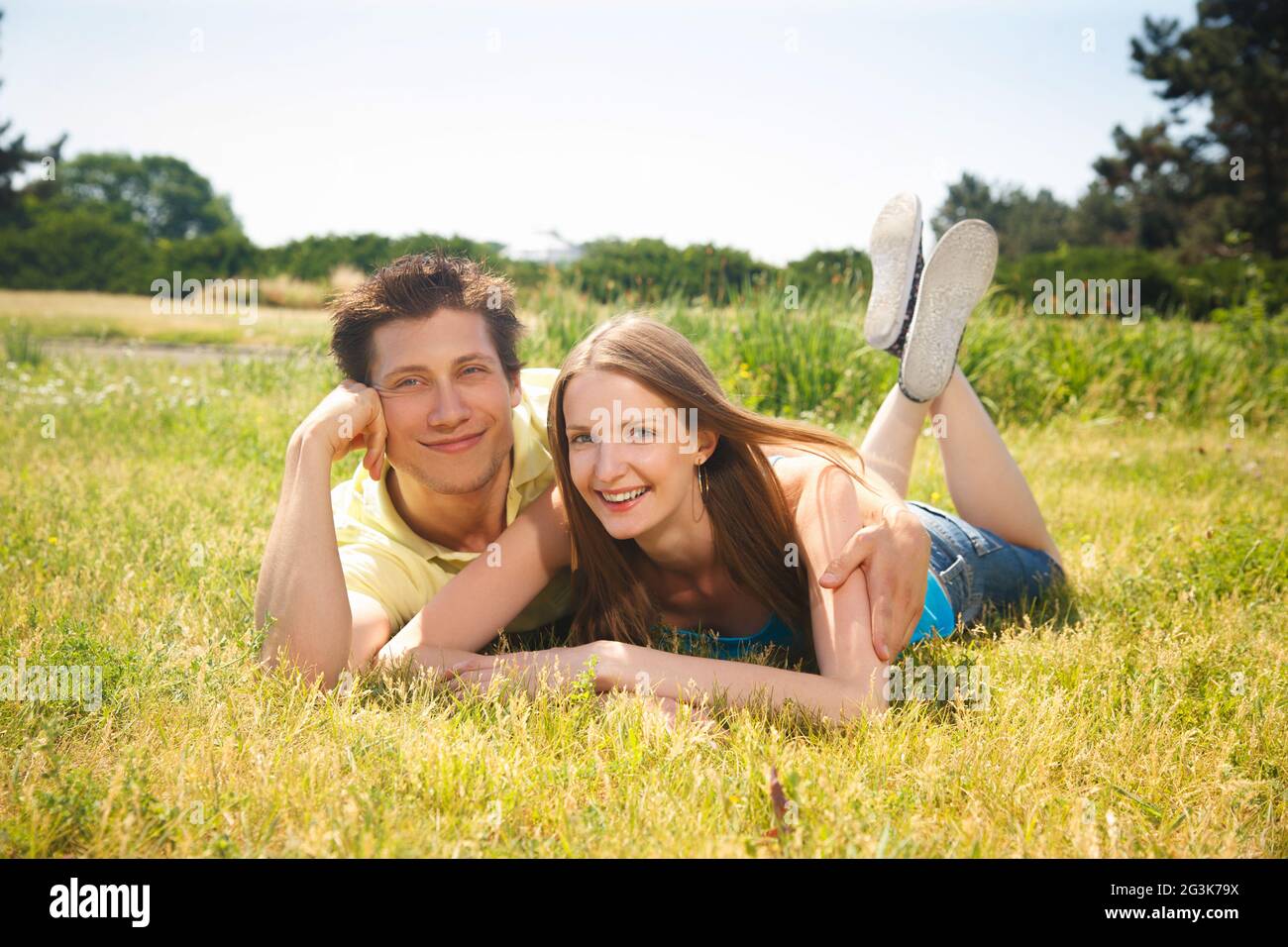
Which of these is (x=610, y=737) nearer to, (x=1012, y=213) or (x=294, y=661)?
(x=294, y=661)

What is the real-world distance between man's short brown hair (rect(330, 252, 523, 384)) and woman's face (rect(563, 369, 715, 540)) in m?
0.70

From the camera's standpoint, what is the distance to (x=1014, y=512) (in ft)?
13.5

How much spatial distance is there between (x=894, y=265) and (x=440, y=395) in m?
2.27

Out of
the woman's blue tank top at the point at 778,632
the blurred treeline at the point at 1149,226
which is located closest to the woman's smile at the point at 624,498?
the woman's blue tank top at the point at 778,632

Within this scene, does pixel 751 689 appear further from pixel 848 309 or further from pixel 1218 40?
pixel 1218 40

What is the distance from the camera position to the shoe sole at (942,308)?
417 cm

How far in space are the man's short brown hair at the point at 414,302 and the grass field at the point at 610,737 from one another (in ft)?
3.67

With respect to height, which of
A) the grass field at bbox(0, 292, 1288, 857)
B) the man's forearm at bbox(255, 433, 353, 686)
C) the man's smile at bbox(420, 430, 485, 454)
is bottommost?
the grass field at bbox(0, 292, 1288, 857)

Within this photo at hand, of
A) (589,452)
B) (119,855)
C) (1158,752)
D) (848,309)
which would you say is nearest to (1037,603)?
(1158,752)

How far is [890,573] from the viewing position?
2814mm

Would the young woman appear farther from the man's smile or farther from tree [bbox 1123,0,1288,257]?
tree [bbox 1123,0,1288,257]

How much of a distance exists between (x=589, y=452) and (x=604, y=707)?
0.79 meters

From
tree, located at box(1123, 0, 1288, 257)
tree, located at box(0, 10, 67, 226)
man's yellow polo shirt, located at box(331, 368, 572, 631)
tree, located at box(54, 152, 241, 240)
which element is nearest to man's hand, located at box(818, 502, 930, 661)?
man's yellow polo shirt, located at box(331, 368, 572, 631)

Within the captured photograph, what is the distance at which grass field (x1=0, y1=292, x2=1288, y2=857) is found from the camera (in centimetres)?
204
